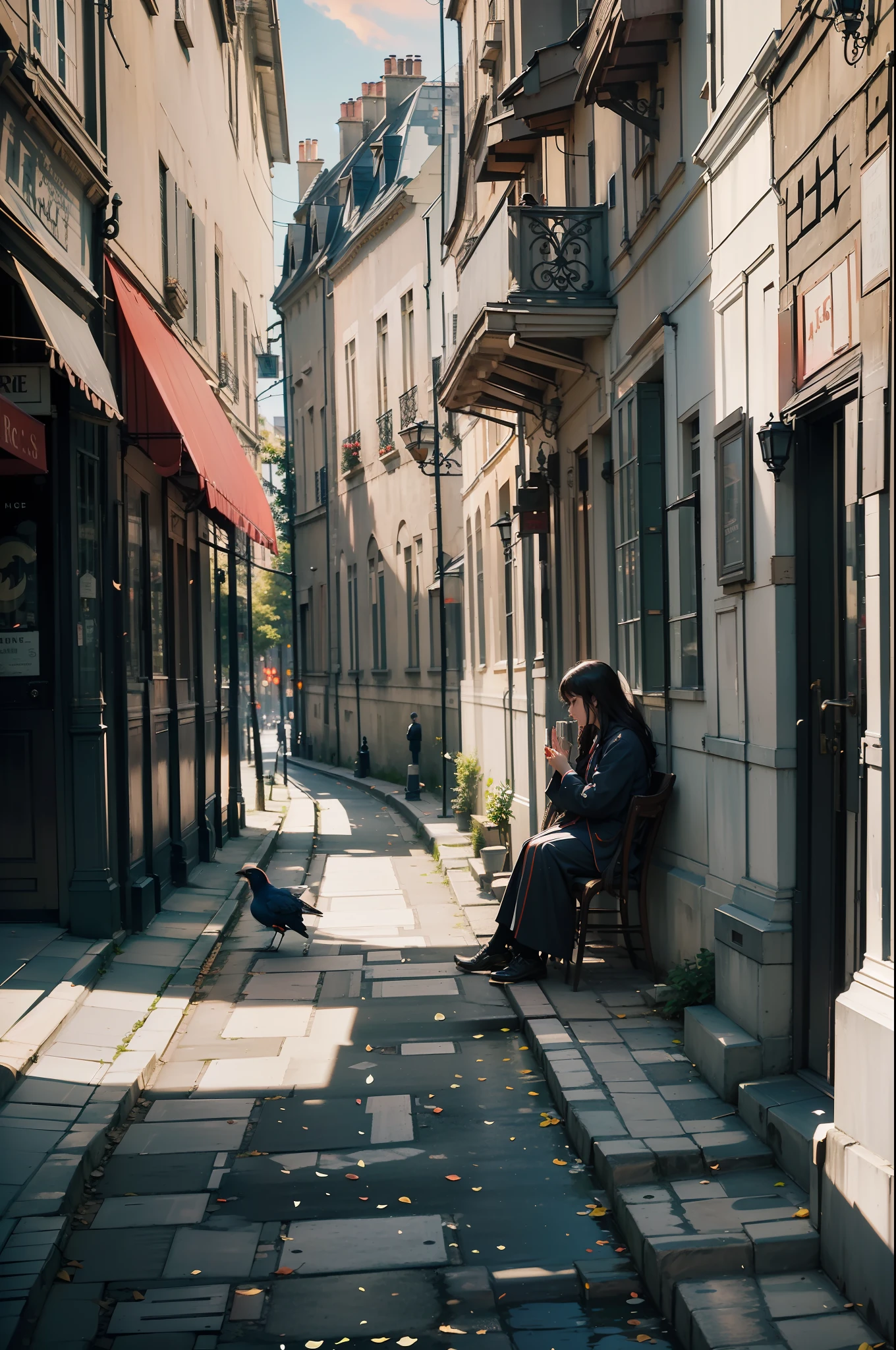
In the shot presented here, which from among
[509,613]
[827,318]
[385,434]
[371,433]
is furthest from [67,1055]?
[371,433]

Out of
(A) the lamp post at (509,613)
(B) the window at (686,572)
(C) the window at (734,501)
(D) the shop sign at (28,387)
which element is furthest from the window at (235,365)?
(C) the window at (734,501)

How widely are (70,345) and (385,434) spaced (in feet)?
71.6

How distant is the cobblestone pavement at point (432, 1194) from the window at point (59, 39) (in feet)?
18.7

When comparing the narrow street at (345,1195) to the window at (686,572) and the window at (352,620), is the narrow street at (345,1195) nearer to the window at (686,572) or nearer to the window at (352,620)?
the window at (686,572)

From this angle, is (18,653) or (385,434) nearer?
(18,653)

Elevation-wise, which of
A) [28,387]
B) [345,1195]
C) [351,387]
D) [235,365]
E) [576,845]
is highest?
[351,387]

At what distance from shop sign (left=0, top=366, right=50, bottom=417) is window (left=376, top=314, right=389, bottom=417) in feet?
71.0

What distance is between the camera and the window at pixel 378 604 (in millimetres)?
30203

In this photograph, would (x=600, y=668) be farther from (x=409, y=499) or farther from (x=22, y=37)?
(x=409, y=499)

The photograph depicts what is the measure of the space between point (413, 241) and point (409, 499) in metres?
5.02

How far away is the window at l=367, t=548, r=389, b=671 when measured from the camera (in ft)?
99.1

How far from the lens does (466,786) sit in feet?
57.0

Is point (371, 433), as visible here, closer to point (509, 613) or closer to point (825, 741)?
point (509, 613)

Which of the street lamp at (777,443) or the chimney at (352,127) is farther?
the chimney at (352,127)
